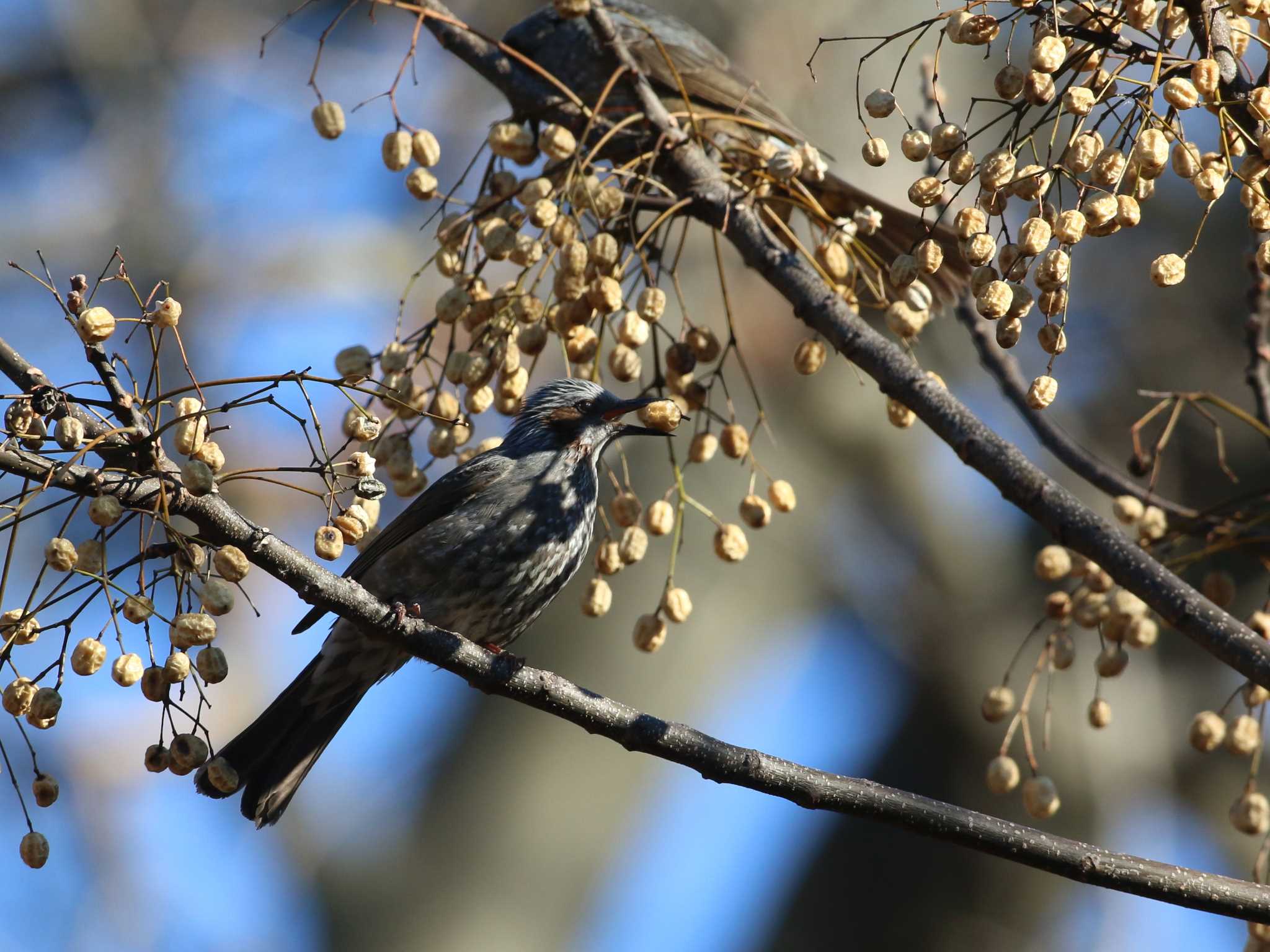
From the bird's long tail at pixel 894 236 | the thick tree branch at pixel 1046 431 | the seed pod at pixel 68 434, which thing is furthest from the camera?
the bird's long tail at pixel 894 236

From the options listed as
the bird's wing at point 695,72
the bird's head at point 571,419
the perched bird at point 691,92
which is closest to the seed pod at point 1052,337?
the perched bird at point 691,92

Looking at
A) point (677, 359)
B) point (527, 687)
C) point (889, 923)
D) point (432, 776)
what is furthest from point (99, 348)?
point (889, 923)

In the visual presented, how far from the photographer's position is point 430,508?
3703mm

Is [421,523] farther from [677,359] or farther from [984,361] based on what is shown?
[984,361]

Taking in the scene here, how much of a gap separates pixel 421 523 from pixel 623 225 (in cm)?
108

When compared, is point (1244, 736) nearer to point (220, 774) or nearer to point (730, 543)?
point (730, 543)

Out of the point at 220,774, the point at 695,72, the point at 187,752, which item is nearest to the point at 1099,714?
the point at 220,774

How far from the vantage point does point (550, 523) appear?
3596 mm

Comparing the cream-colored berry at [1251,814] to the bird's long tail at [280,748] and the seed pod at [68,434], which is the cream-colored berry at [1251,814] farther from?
the seed pod at [68,434]

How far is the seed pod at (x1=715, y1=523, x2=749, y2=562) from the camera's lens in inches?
123

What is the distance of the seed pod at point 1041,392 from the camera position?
223cm

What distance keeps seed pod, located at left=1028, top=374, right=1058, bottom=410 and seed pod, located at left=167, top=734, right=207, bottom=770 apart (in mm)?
1472

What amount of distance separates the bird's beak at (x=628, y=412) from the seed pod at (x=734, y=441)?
0.95ft

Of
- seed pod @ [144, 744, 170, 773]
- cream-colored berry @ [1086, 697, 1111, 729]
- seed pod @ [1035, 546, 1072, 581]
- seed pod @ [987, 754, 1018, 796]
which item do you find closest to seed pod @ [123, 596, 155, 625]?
seed pod @ [144, 744, 170, 773]
